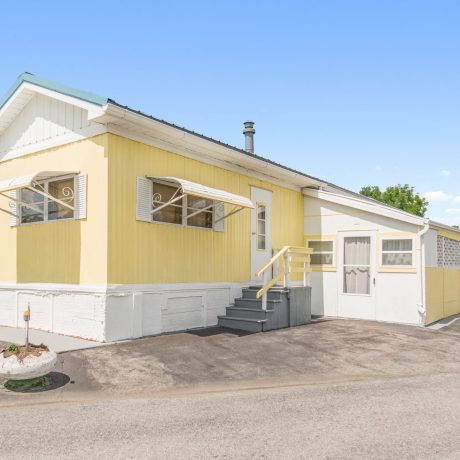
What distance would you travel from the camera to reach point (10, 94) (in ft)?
33.3

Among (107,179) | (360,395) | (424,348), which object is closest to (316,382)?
(360,395)

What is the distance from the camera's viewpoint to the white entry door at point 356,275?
12.0 m

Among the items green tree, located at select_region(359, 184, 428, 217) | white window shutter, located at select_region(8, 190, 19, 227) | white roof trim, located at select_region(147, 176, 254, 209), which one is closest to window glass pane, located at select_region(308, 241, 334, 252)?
white roof trim, located at select_region(147, 176, 254, 209)

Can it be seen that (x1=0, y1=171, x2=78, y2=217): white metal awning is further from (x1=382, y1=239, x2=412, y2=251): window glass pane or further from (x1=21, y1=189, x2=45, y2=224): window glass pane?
(x1=382, y1=239, x2=412, y2=251): window glass pane

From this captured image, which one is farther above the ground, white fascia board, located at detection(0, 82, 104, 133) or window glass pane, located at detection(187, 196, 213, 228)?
white fascia board, located at detection(0, 82, 104, 133)

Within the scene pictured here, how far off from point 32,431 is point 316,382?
11.9 ft

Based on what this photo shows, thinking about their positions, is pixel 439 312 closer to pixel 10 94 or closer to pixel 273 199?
pixel 273 199

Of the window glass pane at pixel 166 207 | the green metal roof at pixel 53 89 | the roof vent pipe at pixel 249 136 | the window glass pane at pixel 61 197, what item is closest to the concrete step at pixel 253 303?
the window glass pane at pixel 166 207

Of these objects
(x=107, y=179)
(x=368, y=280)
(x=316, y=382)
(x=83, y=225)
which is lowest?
(x=316, y=382)

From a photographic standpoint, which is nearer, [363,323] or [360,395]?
[360,395]

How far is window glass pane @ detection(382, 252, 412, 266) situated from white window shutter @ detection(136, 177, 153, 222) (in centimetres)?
644

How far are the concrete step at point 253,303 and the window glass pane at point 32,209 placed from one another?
474cm

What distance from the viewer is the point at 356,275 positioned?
1230 cm

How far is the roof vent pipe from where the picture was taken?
15.1 meters
